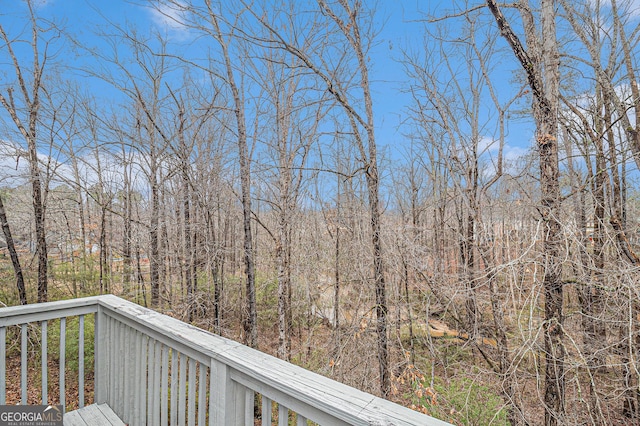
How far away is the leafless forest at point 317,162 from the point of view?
345 centimetres

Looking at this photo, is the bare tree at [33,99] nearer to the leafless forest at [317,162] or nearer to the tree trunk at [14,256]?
the leafless forest at [317,162]

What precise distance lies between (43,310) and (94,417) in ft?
2.49

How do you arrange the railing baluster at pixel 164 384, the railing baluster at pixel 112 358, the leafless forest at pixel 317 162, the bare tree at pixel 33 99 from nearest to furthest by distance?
the railing baluster at pixel 164 384 → the railing baluster at pixel 112 358 → the leafless forest at pixel 317 162 → the bare tree at pixel 33 99

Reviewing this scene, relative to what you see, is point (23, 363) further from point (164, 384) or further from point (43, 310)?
point (164, 384)

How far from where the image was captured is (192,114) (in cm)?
514

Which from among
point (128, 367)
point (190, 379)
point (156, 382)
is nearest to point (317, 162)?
point (128, 367)

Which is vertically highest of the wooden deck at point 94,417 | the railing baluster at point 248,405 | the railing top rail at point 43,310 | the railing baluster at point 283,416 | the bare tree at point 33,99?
the bare tree at point 33,99

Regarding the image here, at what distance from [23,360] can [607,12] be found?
24.3 feet

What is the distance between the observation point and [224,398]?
1114mm

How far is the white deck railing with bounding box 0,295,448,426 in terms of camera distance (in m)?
0.80

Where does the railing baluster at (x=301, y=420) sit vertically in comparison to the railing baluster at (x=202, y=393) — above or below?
above

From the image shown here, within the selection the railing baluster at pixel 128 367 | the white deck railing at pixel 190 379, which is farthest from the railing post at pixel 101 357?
the railing baluster at pixel 128 367

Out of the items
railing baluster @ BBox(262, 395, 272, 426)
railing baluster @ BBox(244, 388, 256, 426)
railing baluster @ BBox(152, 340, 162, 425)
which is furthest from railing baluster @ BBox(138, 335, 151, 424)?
railing baluster @ BBox(262, 395, 272, 426)

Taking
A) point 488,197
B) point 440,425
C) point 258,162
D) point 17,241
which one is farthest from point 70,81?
point 488,197
